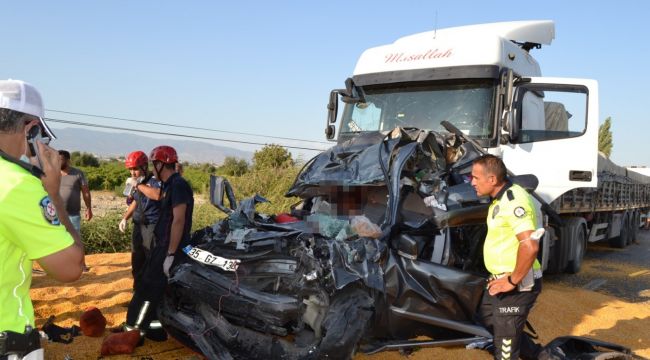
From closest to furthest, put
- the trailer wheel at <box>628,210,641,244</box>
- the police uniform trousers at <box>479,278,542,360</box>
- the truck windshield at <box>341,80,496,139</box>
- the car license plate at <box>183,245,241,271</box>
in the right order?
the police uniform trousers at <box>479,278,542,360</box> < the car license plate at <box>183,245,241,271</box> < the truck windshield at <box>341,80,496,139</box> < the trailer wheel at <box>628,210,641,244</box>

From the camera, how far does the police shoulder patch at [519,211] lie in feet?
11.3

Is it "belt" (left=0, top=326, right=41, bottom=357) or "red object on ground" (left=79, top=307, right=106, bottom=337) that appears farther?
"red object on ground" (left=79, top=307, right=106, bottom=337)

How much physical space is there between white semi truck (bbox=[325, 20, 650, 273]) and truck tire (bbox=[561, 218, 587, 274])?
3 centimetres

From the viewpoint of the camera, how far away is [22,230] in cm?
169

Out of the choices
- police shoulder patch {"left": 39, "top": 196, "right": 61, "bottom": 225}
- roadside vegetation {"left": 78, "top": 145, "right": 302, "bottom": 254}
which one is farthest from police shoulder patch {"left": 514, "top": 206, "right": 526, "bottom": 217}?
police shoulder patch {"left": 39, "top": 196, "right": 61, "bottom": 225}

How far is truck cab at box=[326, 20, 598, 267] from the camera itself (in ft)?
21.3

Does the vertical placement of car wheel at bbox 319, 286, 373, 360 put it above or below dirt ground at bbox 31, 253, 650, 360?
above

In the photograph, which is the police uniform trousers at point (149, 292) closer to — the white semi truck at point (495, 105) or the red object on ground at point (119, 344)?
the red object on ground at point (119, 344)

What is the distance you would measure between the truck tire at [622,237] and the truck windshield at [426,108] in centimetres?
796

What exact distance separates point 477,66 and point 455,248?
A: 3.06 metres

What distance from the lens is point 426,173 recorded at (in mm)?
4699

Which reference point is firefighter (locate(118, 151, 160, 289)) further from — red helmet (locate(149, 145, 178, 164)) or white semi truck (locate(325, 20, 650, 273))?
white semi truck (locate(325, 20, 650, 273))

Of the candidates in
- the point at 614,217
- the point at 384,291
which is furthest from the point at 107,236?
the point at 614,217

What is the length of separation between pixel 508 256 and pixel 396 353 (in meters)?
1.40
